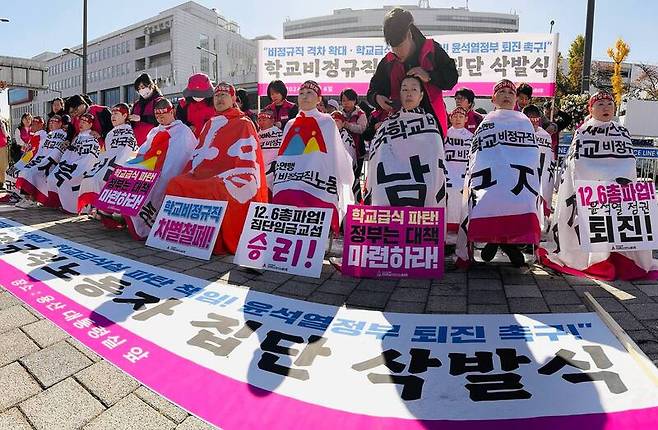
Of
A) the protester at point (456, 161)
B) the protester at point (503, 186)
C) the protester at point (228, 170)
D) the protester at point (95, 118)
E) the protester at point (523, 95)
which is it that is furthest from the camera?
the protester at point (95, 118)

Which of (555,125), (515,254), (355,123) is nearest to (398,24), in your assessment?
(515,254)

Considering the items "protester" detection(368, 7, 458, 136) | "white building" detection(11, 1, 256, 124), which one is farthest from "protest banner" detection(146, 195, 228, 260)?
"white building" detection(11, 1, 256, 124)

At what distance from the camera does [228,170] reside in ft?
Answer: 15.2

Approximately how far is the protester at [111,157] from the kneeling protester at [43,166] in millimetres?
1372

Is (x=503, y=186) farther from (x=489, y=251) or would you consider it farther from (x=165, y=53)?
(x=165, y=53)

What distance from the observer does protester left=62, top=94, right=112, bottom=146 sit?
722 centimetres

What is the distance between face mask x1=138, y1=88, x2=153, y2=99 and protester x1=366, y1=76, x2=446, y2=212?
Result: 4.23 m

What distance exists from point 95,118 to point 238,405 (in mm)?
6707

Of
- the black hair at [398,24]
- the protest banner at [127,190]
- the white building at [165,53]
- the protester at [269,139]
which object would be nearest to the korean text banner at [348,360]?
the protest banner at [127,190]

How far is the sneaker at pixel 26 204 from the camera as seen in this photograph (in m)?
7.49

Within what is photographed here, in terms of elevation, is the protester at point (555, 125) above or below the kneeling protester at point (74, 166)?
above

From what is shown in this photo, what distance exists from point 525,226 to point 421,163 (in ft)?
3.29

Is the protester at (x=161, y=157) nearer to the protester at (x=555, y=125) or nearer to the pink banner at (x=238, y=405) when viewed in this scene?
the pink banner at (x=238, y=405)

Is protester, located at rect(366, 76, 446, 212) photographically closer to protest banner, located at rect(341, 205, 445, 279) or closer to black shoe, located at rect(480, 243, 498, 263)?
protest banner, located at rect(341, 205, 445, 279)
